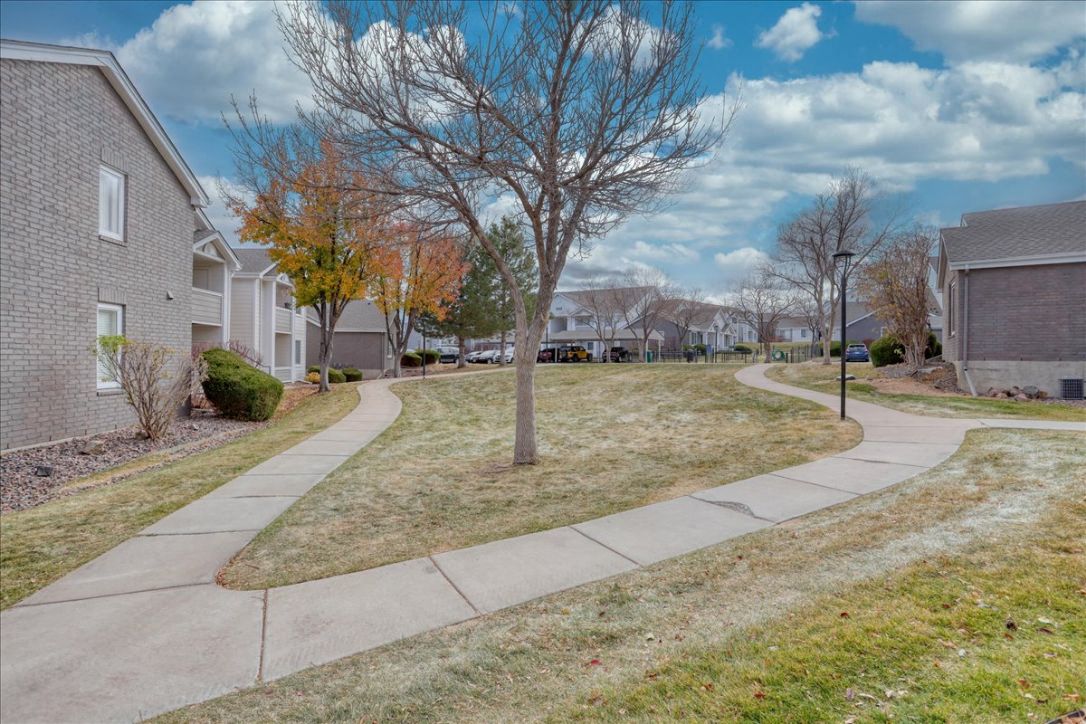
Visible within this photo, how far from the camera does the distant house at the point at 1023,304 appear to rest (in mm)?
14398

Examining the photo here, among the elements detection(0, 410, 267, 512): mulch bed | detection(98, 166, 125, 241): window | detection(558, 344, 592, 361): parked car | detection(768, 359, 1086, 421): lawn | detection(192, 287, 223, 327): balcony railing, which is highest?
detection(98, 166, 125, 241): window

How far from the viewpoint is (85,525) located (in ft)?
18.1

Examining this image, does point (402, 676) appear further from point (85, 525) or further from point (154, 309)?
point (154, 309)

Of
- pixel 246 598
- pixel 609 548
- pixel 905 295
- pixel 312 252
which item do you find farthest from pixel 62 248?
pixel 905 295

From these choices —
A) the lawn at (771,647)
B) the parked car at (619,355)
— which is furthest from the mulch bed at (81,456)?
the parked car at (619,355)

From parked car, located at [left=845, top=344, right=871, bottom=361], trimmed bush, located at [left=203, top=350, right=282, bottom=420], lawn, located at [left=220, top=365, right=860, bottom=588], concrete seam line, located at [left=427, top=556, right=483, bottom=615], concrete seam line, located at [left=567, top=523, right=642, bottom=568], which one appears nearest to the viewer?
concrete seam line, located at [left=427, top=556, right=483, bottom=615]

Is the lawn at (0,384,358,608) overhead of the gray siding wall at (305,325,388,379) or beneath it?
beneath

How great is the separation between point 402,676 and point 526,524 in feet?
8.31

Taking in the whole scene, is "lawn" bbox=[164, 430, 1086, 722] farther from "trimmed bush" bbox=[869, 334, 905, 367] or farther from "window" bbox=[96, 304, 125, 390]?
"trimmed bush" bbox=[869, 334, 905, 367]

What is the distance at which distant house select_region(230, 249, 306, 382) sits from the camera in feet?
72.3

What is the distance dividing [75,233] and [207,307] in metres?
7.81

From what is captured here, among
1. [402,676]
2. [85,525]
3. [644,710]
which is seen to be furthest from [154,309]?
[644,710]

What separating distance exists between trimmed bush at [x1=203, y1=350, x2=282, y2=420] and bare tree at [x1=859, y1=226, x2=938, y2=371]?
1827 cm

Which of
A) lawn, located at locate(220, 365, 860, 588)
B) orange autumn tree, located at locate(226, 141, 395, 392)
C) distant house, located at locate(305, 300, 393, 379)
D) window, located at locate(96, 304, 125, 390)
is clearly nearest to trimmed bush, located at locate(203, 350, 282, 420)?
window, located at locate(96, 304, 125, 390)
